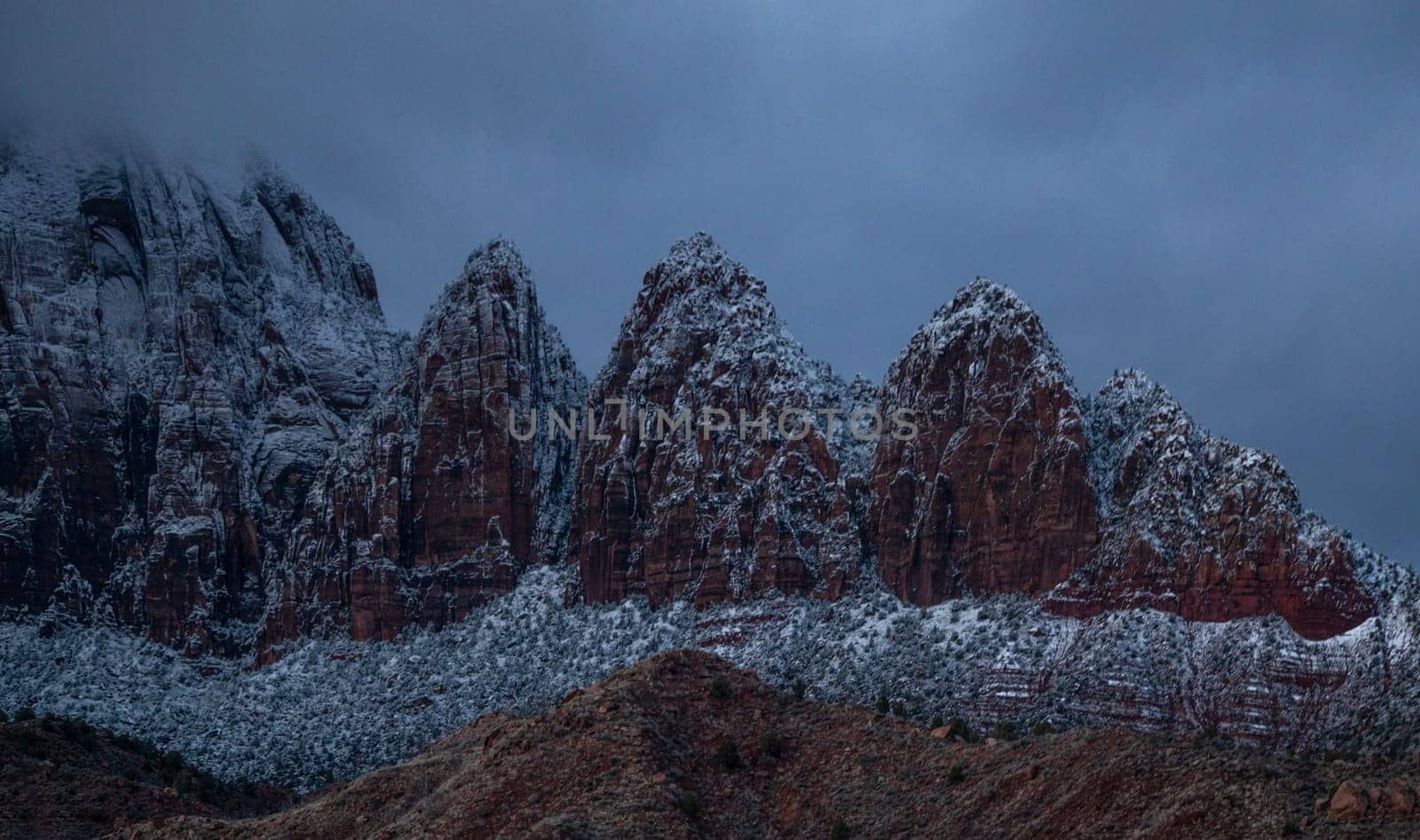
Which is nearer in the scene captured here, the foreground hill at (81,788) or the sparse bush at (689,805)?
the sparse bush at (689,805)

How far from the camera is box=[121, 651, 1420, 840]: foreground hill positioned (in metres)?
75.2

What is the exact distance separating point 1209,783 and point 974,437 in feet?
350

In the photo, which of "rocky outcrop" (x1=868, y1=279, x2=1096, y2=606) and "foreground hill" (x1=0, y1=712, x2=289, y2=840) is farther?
"rocky outcrop" (x1=868, y1=279, x2=1096, y2=606)

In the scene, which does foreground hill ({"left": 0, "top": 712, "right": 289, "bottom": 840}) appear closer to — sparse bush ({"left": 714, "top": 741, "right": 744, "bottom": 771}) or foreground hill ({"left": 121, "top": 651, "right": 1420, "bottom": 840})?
foreground hill ({"left": 121, "top": 651, "right": 1420, "bottom": 840})

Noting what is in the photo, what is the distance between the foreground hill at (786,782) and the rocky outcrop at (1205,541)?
6839 centimetres

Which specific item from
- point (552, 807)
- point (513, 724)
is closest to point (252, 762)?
point (513, 724)

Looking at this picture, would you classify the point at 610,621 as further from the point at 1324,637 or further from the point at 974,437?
the point at 1324,637

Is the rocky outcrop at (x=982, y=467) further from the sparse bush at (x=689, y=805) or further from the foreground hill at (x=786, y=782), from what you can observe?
the sparse bush at (x=689, y=805)

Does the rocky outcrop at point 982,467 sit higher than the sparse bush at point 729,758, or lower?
higher

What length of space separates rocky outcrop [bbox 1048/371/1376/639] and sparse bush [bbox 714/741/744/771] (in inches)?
2952

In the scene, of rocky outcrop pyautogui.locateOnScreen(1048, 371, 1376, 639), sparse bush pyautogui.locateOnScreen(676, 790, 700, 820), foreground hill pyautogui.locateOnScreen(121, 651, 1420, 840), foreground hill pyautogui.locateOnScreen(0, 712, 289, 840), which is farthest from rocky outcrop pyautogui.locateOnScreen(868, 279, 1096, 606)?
sparse bush pyautogui.locateOnScreen(676, 790, 700, 820)

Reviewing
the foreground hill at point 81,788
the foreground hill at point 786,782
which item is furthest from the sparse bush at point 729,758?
the foreground hill at point 81,788

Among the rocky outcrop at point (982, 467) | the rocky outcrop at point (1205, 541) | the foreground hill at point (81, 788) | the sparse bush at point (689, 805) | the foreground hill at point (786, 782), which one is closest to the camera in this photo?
the foreground hill at point (786, 782)

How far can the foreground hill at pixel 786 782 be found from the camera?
75250 millimetres
